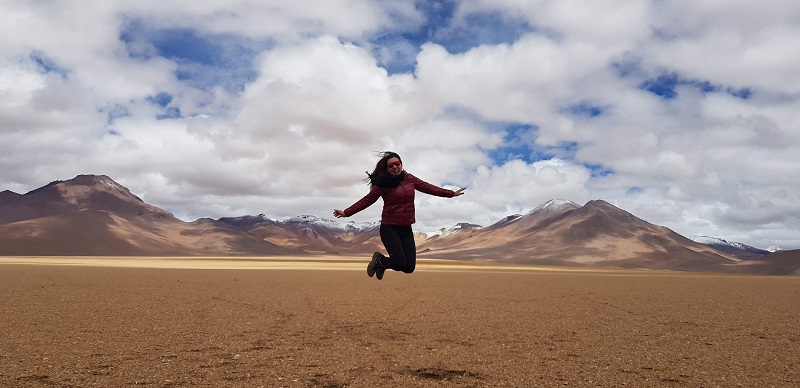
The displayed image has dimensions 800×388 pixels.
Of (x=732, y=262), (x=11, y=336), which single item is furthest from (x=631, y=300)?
(x=732, y=262)

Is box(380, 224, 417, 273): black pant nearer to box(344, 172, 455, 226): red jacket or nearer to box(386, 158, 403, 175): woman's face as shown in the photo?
box(344, 172, 455, 226): red jacket

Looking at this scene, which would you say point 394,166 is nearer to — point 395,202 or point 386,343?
point 395,202

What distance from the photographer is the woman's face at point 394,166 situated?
900 centimetres

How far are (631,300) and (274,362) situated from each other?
59.6 ft

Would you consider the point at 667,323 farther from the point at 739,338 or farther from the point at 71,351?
the point at 71,351

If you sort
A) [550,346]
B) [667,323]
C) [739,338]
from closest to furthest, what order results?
[550,346] < [739,338] < [667,323]

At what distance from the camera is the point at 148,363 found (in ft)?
33.2

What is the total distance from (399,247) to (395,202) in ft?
2.45

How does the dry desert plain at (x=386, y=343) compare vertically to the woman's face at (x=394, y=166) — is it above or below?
below

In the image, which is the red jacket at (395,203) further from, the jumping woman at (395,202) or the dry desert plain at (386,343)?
the dry desert plain at (386,343)

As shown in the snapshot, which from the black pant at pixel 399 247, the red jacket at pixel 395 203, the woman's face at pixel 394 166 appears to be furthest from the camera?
the black pant at pixel 399 247

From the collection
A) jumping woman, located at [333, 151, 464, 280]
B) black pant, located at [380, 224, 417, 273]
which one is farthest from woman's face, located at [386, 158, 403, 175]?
black pant, located at [380, 224, 417, 273]

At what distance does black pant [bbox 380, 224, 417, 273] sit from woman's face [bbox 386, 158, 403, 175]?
0.96 m

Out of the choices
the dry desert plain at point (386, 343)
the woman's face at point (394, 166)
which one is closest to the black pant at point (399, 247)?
the woman's face at point (394, 166)
